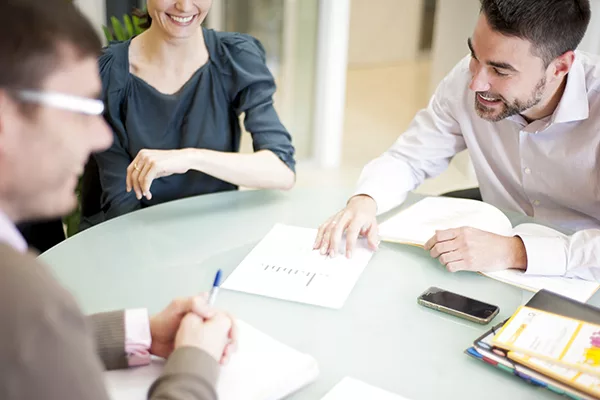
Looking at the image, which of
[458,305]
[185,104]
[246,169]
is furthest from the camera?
[185,104]

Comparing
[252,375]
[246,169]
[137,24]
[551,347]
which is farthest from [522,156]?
[137,24]

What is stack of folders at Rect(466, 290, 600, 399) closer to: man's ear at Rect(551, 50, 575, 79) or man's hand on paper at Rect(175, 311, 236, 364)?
man's hand on paper at Rect(175, 311, 236, 364)

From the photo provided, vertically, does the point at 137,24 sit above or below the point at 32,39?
below

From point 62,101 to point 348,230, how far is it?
77cm

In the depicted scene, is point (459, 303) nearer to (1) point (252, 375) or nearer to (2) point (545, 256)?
(2) point (545, 256)

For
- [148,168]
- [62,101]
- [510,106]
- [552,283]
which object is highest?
[62,101]

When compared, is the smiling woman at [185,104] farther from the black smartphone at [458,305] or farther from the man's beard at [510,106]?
the black smartphone at [458,305]

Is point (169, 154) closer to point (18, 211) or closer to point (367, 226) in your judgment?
point (367, 226)

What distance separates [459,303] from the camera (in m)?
1.10

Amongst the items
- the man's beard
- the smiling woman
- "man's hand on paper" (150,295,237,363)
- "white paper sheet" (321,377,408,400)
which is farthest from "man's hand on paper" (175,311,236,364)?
the man's beard

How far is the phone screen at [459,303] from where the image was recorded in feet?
3.52

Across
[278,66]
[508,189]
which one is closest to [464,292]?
[508,189]

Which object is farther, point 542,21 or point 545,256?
point 542,21

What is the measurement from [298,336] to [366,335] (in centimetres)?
11
